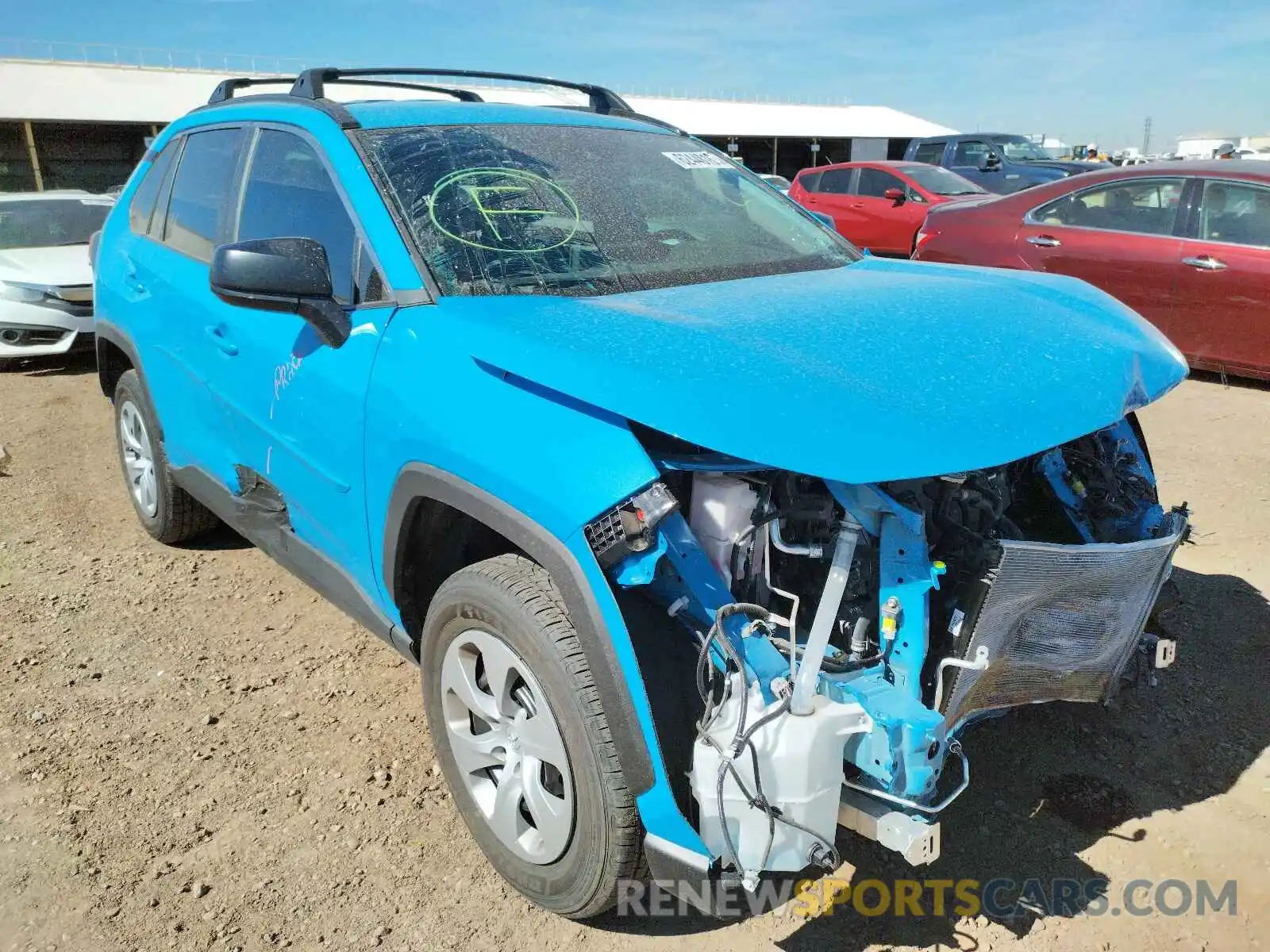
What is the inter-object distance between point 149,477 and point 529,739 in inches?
119

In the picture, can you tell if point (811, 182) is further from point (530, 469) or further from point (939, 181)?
point (530, 469)

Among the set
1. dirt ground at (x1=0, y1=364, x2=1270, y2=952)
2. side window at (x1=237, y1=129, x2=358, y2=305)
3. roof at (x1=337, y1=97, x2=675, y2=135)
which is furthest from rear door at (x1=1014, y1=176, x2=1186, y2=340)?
side window at (x1=237, y1=129, x2=358, y2=305)

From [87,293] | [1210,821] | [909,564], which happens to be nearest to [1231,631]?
[1210,821]

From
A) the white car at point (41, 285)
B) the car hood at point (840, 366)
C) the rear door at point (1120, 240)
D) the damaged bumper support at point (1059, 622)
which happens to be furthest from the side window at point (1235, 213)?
the white car at point (41, 285)

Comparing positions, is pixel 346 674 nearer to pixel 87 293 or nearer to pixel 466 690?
pixel 466 690

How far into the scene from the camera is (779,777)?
1.81 m

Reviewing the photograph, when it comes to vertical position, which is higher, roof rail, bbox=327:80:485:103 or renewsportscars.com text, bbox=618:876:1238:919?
→ roof rail, bbox=327:80:485:103

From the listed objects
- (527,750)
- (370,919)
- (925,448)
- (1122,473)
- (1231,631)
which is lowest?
(370,919)

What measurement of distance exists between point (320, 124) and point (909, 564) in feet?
7.02

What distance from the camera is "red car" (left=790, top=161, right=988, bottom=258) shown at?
12094mm

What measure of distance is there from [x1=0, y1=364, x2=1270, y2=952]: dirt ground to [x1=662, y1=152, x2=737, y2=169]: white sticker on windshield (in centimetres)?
207

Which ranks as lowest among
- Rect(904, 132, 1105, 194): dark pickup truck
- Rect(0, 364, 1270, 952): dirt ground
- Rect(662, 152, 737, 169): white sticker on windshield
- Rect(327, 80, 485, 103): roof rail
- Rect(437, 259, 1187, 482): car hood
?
Rect(0, 364, 1270, 952): dirt ground

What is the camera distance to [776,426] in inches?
70.1

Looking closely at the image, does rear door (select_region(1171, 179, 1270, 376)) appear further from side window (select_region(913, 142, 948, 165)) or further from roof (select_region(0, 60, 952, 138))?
roof (select_region(0, 60, 952, 138))
